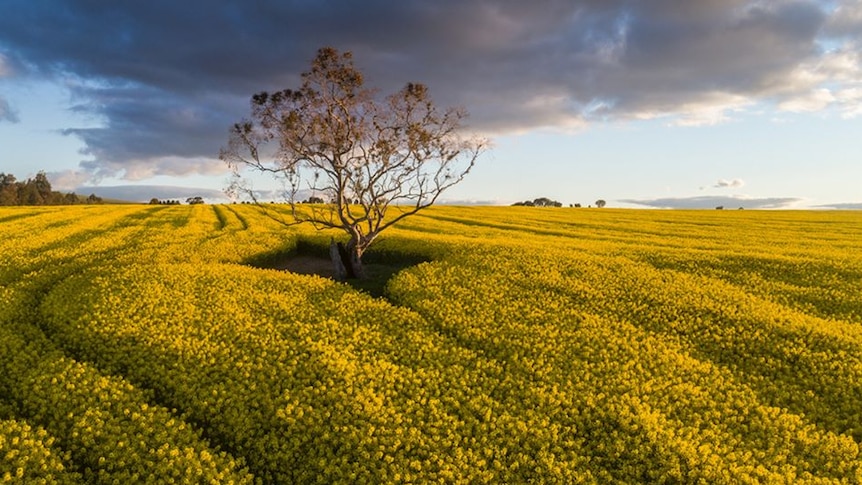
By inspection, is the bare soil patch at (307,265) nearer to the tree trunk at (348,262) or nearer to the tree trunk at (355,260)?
the tree trunk at (348,262)

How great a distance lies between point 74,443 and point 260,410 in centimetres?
406

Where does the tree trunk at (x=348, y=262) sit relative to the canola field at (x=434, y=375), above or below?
above

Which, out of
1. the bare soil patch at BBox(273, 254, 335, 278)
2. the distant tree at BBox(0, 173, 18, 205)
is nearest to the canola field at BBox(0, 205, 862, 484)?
the bare soil patch at BBox(273, 254, 335, 278)

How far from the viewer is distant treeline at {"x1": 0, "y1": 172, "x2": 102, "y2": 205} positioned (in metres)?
141

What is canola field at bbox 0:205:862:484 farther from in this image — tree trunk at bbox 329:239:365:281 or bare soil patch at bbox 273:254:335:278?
bare soil patch at bbox 273:254:335:278

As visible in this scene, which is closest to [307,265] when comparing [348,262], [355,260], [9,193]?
[348,262]

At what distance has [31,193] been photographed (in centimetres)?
14825

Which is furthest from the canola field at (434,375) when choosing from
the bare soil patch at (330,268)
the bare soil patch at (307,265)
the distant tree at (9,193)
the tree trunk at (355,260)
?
the distant tree at (9,193)

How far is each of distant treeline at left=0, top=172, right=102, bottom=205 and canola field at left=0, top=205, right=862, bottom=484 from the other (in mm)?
136904

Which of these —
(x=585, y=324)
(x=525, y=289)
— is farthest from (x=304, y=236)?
(x=585, y=324)

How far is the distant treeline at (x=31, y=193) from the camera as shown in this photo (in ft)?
461

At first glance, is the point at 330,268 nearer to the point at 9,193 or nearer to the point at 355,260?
the point at 355,260

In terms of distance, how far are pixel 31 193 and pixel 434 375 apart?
168262mm

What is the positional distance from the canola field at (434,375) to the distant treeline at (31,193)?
5390 inches
